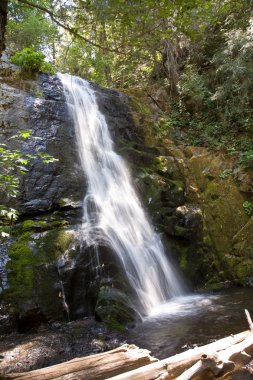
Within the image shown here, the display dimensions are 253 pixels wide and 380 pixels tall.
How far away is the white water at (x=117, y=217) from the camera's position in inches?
275

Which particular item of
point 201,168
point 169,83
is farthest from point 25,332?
point 169,83

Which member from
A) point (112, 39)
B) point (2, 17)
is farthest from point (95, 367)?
point (112, 39)

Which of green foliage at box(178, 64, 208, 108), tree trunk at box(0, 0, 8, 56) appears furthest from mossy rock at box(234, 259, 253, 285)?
tree trunk at box(0, 0, 8, 56)

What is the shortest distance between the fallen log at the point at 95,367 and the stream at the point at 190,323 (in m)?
2.10

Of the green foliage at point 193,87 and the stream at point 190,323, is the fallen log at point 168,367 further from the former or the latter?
the green foliage at point 193,87

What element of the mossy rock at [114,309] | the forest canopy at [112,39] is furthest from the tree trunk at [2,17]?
the mossy rock at [114,309]

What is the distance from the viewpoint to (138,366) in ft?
8.80

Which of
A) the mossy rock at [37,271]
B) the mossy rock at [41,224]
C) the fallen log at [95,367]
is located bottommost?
the fallen log at [95,367]

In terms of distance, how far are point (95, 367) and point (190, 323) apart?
3533mm

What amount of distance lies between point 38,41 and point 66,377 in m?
18.9

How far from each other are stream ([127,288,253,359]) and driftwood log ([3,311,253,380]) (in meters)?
2.06

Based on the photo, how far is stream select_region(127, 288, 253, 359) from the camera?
5004 mm

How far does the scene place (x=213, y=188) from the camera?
994 centimetres

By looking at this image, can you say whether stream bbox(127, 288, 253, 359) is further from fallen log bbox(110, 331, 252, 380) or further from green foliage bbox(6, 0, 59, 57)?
green foliage bbox(6, 0, 59, 57)
